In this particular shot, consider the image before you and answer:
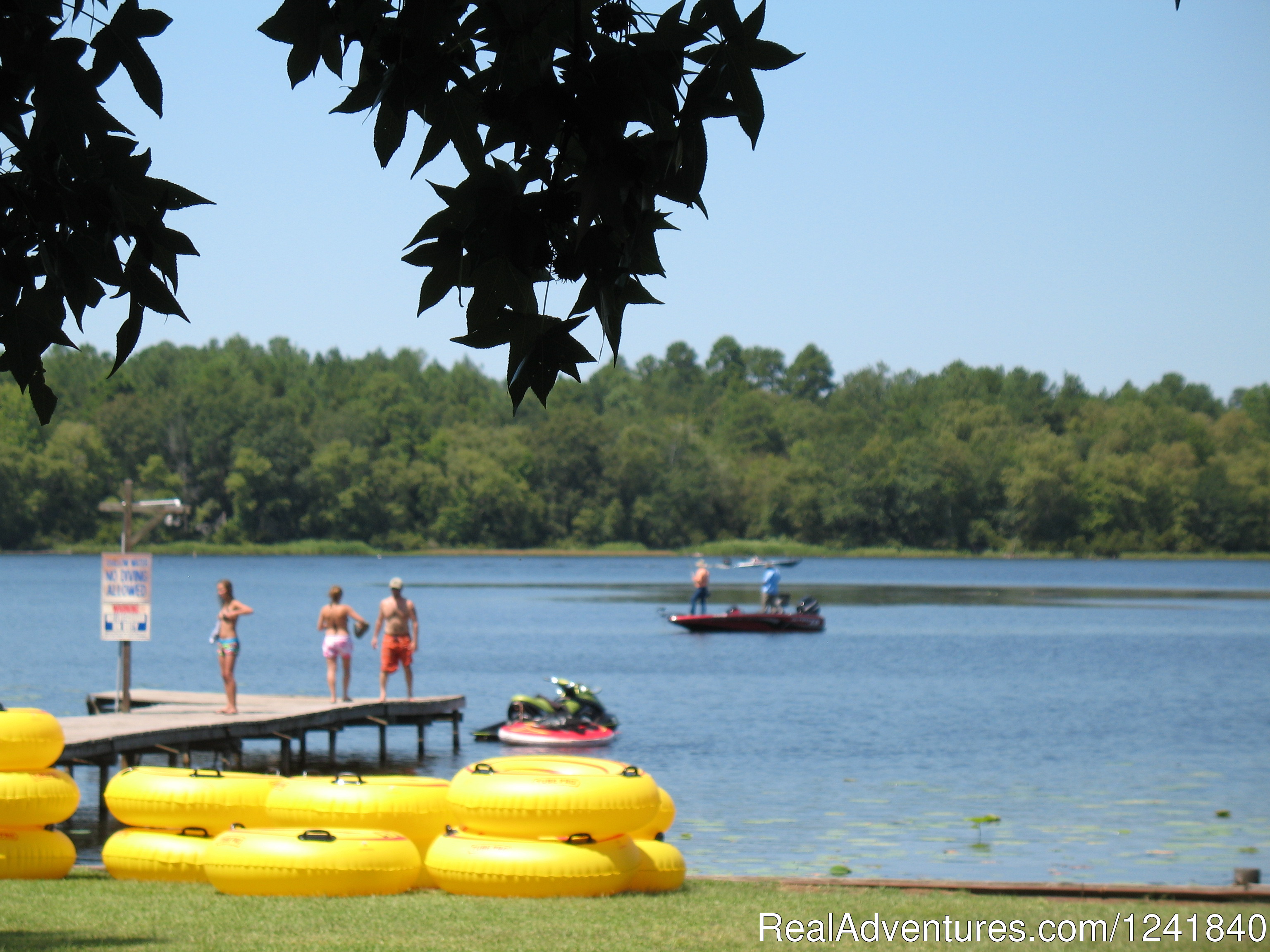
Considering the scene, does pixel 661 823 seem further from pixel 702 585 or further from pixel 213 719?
pixel 702 585

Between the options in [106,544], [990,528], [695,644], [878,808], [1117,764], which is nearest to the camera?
[878,808]

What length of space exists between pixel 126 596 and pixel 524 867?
9568 mm

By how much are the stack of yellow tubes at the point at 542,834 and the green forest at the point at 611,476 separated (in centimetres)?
10814

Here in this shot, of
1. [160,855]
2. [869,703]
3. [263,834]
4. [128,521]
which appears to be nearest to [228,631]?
[128,521]

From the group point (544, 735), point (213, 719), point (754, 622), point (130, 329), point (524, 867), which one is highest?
point (130, 329)

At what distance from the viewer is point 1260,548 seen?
12231cm

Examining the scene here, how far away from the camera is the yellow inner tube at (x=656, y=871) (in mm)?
9227

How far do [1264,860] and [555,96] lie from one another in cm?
1415

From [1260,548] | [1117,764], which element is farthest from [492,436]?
[1117,764]

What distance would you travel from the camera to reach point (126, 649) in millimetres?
18281

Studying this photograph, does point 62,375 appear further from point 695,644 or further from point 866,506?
point 695,644

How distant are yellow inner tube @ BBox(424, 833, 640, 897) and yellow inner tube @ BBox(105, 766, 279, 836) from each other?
1.54 meters

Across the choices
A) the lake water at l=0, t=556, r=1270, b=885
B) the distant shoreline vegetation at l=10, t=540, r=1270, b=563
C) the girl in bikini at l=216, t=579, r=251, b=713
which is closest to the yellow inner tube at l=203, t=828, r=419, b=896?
the lake water at l=0, t=556, r=1270, b=885

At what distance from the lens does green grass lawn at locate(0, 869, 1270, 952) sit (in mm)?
7254
